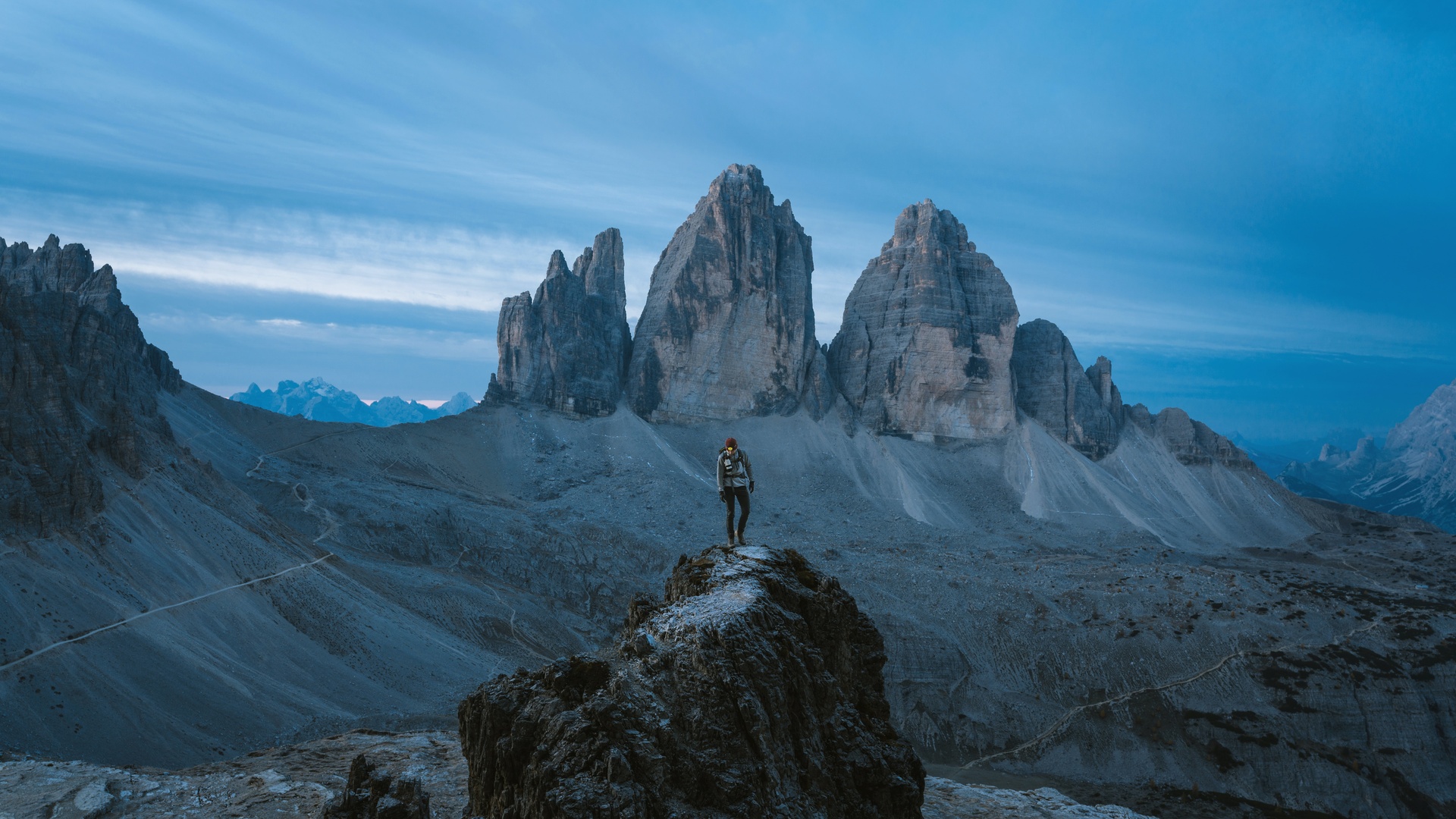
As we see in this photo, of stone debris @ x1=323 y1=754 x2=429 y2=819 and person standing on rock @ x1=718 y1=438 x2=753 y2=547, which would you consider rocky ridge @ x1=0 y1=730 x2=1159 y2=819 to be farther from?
person standing on rock @ x1=718 y1=438 x2=753 y2=547

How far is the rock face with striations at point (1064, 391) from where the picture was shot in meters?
111

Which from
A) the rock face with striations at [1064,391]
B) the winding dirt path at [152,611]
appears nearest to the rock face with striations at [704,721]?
the winding dirt path at [152,611]

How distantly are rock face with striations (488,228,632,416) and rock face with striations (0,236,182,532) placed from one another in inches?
1607

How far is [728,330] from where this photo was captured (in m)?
106

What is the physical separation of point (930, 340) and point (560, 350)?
47.0 metres

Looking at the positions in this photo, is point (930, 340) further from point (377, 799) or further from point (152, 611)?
point (377, 799)

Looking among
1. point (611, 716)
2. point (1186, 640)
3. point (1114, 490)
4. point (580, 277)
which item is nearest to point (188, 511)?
point (611, 716)

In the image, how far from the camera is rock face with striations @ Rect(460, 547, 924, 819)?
1051 cm

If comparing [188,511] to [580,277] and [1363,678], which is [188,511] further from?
[580,277]

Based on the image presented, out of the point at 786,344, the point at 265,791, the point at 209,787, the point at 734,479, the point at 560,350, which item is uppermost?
the point at 786,344

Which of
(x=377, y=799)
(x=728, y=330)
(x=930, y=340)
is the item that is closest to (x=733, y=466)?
(x=377, y=799)

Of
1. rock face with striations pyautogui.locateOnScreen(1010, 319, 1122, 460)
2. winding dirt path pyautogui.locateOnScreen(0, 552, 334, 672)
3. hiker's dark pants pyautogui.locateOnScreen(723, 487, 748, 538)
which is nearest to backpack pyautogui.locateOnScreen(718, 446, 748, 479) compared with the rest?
hiker's dark pants pyautogui.locateOnScreen(723, 487, 748, 538)

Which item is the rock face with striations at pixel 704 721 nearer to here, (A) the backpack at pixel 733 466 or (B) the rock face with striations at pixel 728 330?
(A) the backpack at pixel 733 466

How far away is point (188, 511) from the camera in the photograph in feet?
148
